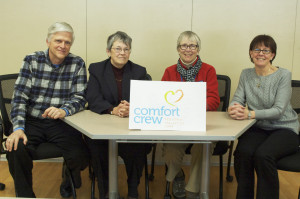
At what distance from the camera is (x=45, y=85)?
243 cm

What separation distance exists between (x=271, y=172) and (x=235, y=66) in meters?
1.47

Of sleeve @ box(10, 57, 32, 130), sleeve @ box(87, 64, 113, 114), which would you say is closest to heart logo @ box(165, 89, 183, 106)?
sleeve @ box(87, 64, 113, 114)

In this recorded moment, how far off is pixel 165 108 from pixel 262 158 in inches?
31.3

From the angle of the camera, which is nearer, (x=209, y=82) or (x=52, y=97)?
(x=52, y=97)

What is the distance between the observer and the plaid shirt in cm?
237

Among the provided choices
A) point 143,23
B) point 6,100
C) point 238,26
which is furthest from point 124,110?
point 238,26

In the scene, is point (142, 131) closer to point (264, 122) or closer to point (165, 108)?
point (165, 108)

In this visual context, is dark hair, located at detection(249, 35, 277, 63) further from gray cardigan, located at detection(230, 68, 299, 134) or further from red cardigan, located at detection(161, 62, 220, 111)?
red cardigan, located at detection(161, 62, 220, 111)

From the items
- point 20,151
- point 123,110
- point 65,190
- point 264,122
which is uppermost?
point 123,110

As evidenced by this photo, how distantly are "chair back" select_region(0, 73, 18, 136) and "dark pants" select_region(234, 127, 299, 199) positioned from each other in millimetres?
1878

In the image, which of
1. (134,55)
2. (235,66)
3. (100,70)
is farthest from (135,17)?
(235,66)

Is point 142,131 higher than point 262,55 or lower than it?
lower

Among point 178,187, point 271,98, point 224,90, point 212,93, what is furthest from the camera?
point 224,90

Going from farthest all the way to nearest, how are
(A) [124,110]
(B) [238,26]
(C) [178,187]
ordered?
(B) [238,26]
(C) [178,187]
(A) [124,110]
